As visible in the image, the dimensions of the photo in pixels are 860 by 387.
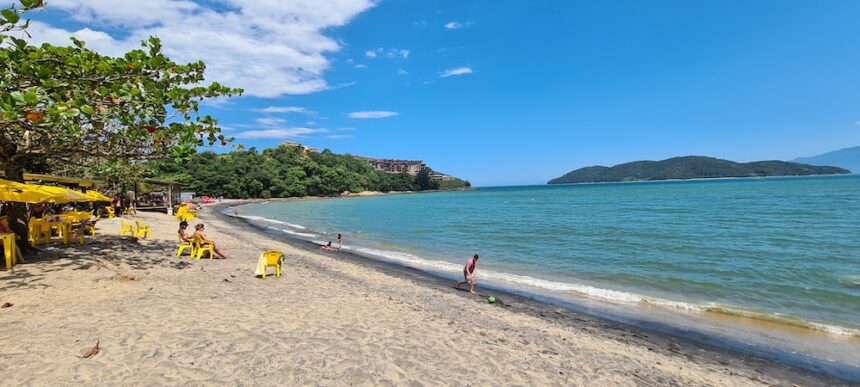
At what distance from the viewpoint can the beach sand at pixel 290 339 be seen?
4836 millimetres

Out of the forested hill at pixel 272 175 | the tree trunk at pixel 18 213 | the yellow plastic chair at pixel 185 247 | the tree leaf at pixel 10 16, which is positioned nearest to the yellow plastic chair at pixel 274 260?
the yellow plastic chair at pixel 185 247

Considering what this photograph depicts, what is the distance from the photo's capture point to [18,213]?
973 cm

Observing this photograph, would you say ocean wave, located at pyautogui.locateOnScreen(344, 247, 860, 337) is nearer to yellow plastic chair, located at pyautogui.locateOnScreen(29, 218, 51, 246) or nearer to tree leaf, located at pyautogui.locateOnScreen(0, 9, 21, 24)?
yellow plastic chair, located at pyautogui.locateOnScreen(29, 218, 51, 246)

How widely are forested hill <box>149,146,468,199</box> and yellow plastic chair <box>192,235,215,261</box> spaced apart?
70351mm

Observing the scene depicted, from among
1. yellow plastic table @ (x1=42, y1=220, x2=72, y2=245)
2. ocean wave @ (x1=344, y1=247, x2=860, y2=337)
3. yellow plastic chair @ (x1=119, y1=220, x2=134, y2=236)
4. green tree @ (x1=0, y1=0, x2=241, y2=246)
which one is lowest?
ocean wave @ (x1=344, y1=247, x2=860, y2=337)

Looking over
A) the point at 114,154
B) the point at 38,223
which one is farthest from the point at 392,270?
the point at 38,223

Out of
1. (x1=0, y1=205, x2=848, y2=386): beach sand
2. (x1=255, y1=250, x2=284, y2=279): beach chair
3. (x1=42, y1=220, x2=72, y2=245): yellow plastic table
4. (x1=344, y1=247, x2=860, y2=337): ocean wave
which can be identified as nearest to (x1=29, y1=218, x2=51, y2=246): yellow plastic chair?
(x1=42, y1=220, x2=72, y2=245): yellow plastic table

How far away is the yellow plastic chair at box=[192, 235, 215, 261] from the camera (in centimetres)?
1214

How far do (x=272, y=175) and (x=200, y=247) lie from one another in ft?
345

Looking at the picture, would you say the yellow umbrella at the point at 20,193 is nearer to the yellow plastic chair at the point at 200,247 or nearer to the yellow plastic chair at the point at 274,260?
the yellow plastic chair at the point at 200,247

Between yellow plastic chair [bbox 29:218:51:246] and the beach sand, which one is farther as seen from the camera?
yellow plastic chair [bbox 29:218:51:246]

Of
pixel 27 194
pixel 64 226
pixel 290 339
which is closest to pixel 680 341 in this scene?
pixel 290 339

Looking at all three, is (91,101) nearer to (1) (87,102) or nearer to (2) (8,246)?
(1) (87,102)

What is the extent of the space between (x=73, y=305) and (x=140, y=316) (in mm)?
1333
